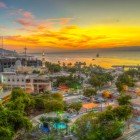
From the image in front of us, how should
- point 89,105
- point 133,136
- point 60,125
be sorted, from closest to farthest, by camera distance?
point 133,136 < point 60,125 < point 89,105

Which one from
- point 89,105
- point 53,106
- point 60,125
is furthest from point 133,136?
point 89,105

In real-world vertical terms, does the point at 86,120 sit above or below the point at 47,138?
above

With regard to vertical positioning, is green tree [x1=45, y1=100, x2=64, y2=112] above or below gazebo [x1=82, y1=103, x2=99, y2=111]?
above

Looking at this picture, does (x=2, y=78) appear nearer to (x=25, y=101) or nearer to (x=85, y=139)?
(x=25, y=101)

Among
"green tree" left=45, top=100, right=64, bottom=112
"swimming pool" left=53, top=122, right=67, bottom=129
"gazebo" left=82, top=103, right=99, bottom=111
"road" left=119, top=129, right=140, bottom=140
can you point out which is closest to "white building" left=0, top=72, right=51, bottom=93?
"gazebo" left=82, top=103, right=99, bottom=111

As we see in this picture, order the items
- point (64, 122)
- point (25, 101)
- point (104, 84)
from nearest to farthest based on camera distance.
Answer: point (64, 122)
point (25, 101)
point (104, 84)

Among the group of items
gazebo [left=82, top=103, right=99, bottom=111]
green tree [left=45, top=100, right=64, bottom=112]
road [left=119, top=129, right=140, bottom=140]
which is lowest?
gazebo [left=82, top=103, right=99, bottom=111]

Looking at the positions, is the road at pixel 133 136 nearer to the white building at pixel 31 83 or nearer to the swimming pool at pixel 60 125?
the swimming pool at pixel 60 125

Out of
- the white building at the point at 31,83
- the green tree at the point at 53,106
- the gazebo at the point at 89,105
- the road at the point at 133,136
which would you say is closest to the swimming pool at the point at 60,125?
the green tree at the point at 53,106

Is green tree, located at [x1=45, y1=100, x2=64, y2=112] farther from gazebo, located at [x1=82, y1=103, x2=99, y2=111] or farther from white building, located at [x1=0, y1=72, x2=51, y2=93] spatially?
white building, located at [x1=0, y1=72, x2=51, y2=93]

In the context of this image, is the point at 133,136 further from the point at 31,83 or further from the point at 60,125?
the point at 31,83

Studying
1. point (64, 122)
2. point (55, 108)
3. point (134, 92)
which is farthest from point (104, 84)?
point (64, 122)
